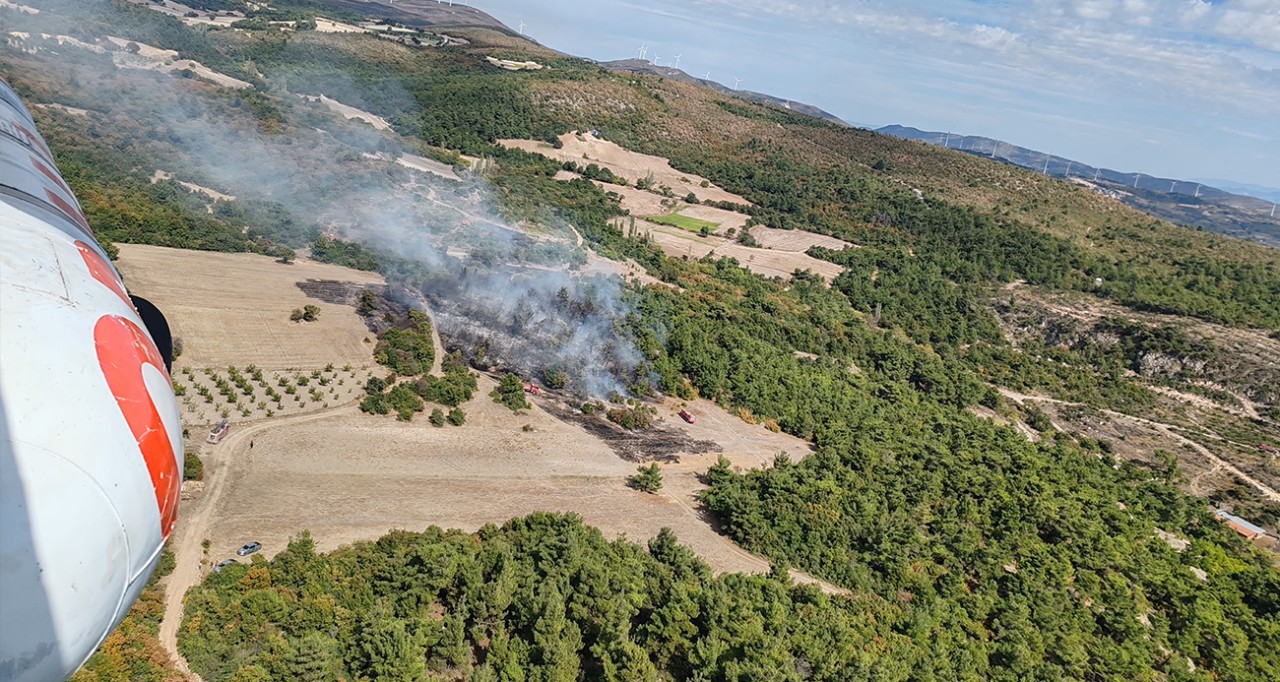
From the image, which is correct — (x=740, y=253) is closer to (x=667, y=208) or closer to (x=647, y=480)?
(x=667, y=208)

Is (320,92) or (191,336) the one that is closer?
(191,336)

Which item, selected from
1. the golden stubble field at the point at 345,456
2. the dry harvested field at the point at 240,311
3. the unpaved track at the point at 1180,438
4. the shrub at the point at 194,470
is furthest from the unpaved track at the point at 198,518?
the unpaved track at the point at 1180,438

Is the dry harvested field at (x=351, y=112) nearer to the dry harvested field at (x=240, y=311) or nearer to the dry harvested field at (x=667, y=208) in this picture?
the dry harvested field at (x=667, y=208)

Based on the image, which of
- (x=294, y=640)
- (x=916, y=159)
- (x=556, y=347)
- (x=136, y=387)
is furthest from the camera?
(x=916, y=159)

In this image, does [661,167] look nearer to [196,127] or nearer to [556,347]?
[196,127]

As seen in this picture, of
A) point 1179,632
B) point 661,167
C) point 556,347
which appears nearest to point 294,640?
point 556,347

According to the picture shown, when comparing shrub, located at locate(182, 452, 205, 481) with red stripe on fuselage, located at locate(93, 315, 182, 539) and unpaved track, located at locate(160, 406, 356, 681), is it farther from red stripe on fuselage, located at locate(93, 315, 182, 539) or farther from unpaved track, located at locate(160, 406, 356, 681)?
red stripe on fuselage, located at locate(93, 315, 182, 539)

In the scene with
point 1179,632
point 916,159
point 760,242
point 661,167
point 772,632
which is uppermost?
point 916,159

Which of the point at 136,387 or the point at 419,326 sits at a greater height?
the point at 136,387
